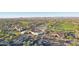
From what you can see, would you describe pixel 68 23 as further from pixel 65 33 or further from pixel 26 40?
pixel 26 40

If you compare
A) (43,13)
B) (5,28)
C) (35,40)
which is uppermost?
(43,13)

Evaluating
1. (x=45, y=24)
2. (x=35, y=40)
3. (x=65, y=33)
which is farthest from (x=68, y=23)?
(x=35, y=40)
